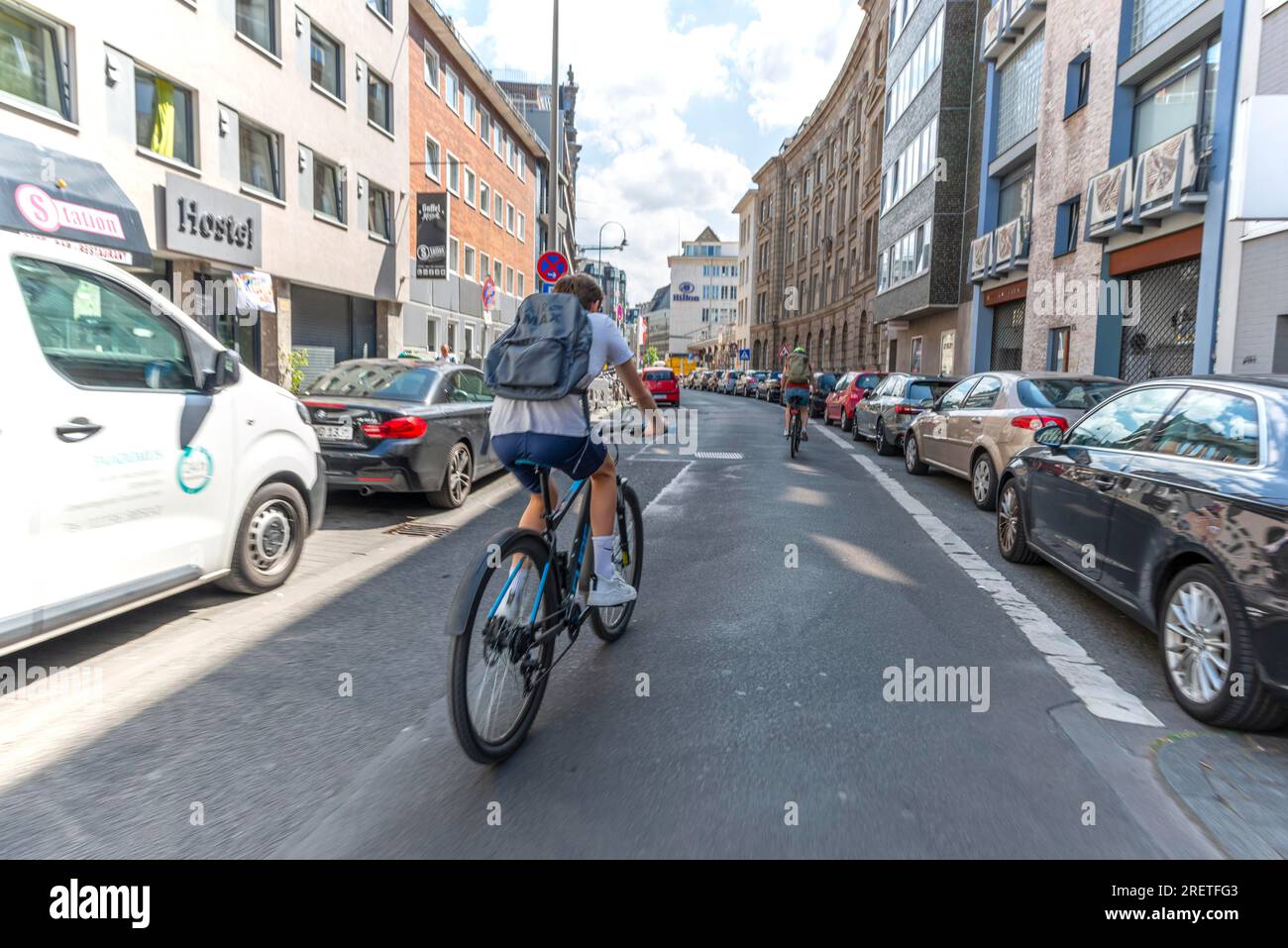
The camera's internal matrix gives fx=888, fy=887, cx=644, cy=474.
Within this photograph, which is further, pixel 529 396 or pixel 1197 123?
pixel 1197 123

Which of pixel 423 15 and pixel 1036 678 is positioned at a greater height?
pixel 423 15

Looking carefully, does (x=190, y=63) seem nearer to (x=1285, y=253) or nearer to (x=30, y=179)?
(x=30, y=179)

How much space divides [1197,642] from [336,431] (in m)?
6.50

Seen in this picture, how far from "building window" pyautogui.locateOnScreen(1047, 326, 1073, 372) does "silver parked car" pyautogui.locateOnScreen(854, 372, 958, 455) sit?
6772 millimetres

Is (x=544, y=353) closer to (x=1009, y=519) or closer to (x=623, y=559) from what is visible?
(x=623, y=559)

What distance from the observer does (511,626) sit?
10.5 feet

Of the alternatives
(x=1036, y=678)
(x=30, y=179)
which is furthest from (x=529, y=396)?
(x=30, y=179)

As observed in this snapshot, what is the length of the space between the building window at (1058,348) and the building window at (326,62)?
18183 mm

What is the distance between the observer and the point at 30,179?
39.5 feet

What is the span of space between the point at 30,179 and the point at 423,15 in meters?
18.0

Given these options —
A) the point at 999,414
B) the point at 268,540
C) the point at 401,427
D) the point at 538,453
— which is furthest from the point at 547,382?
the point at 999,414

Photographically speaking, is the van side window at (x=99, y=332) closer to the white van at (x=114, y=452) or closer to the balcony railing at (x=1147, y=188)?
the white van at (x=114, y=452)
